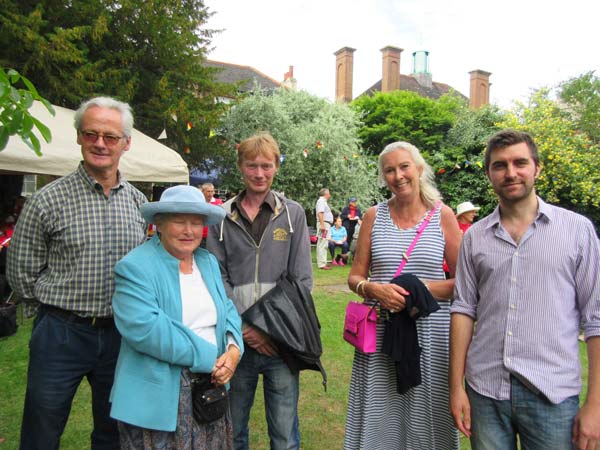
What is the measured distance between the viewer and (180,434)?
6.27 feet


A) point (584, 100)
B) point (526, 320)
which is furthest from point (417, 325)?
point (584, 100)

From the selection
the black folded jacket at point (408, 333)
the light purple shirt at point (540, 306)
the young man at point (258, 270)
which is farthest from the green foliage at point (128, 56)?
the light purple shirt at point (540, 306)

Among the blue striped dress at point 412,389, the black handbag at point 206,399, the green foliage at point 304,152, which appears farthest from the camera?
the green foliage at point 304,152

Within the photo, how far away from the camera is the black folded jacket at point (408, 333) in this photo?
7.31ft

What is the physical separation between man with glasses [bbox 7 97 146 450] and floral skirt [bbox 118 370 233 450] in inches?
19.0

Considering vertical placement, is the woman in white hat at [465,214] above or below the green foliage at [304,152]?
below

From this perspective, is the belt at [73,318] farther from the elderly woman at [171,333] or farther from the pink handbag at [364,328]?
the pink handbag at [364,328]

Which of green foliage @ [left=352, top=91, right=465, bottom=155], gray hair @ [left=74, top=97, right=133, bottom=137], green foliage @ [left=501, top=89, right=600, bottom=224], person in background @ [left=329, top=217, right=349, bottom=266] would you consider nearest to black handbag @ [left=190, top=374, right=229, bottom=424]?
gray hair @ [left=74, top=97, right=133, bottom=137]

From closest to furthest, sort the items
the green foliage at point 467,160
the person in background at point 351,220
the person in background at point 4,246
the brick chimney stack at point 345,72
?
the person in background at point 4,246 → the person in background at point 351,220 → the green foliage at point 467,160 → the brick chimney stack at point 345,72

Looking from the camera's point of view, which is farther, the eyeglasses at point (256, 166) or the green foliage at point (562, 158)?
the green foliage at point (562, 158)

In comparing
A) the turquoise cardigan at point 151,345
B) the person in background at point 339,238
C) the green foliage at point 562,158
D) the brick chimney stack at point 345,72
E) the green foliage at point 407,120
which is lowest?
the turquoise cardigan at point 151,345

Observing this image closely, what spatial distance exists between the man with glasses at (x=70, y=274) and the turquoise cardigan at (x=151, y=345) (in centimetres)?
39

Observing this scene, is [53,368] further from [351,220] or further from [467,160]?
[467,160]

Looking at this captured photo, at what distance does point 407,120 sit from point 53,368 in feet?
84.2
